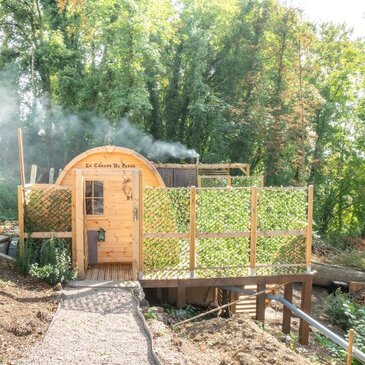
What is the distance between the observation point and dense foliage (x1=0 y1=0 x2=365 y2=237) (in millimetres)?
19531

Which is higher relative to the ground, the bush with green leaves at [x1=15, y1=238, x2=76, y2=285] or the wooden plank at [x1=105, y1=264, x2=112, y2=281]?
the bush with green leaves at [x1=15, y1=238, x2=76, y2=285]

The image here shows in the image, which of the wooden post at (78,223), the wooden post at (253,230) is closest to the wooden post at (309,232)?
the wooden post at (253,230)

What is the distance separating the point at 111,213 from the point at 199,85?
14011 mm

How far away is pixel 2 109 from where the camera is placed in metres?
20.8

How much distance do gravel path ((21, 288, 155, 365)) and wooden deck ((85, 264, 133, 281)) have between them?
80 cm

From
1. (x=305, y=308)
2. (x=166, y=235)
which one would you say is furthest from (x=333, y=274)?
(x=166, y=235)

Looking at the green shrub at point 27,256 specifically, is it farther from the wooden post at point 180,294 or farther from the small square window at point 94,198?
the wooden post at point 180,294

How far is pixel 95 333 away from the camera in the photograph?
514cm

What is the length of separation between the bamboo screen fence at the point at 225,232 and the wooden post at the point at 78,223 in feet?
3.64

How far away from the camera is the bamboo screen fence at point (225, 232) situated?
24.4 feet

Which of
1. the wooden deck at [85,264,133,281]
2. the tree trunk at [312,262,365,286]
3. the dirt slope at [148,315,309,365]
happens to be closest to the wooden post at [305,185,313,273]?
the dirt slope at [148,315,309,365]

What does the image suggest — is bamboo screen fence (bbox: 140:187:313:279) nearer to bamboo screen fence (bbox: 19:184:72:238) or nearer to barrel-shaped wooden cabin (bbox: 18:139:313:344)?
barrel-shaped wooden cabin (bbox: 18:139:313:344)

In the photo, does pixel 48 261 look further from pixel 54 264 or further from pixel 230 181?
pixel 230 181

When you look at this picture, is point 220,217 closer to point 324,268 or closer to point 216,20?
point 324,268
